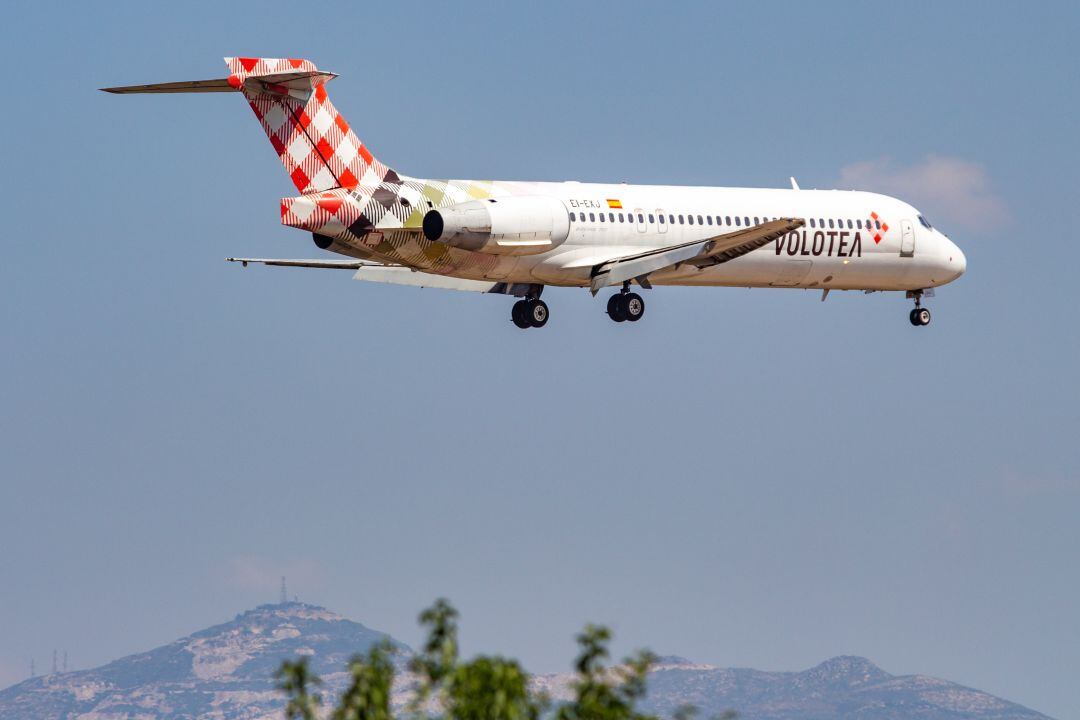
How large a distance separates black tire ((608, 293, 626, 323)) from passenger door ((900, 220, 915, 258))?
10180 mm

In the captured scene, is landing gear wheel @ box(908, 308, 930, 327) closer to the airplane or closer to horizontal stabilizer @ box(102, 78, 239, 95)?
the airplane

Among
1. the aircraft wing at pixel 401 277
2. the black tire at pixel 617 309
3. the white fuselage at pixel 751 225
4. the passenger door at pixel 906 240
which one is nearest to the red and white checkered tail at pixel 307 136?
the white fuselage at pixel 751 225

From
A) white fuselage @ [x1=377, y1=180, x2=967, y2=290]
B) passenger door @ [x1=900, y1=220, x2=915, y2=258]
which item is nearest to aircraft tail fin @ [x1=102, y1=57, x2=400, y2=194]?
white fuselage @ [x1=377, y1=180, x2=967, y2=290]

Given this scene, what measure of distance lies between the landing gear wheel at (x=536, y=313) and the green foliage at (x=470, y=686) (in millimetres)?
35249

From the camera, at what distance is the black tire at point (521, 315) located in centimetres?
5438

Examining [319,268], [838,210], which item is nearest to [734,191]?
[838,210]

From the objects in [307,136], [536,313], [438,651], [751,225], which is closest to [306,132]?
[307,136]

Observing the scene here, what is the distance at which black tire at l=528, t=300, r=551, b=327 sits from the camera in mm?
54344

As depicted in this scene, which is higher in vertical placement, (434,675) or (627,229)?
(627,229)

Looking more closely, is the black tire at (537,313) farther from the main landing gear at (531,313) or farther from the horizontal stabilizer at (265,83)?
the horizontal stabilizer at (265,83)

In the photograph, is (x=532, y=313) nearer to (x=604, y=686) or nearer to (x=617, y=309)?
(x=617, y=309)

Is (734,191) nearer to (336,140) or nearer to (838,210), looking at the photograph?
(838,210)

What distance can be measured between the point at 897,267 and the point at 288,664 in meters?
42.9

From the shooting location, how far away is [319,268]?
5619 centimetres
